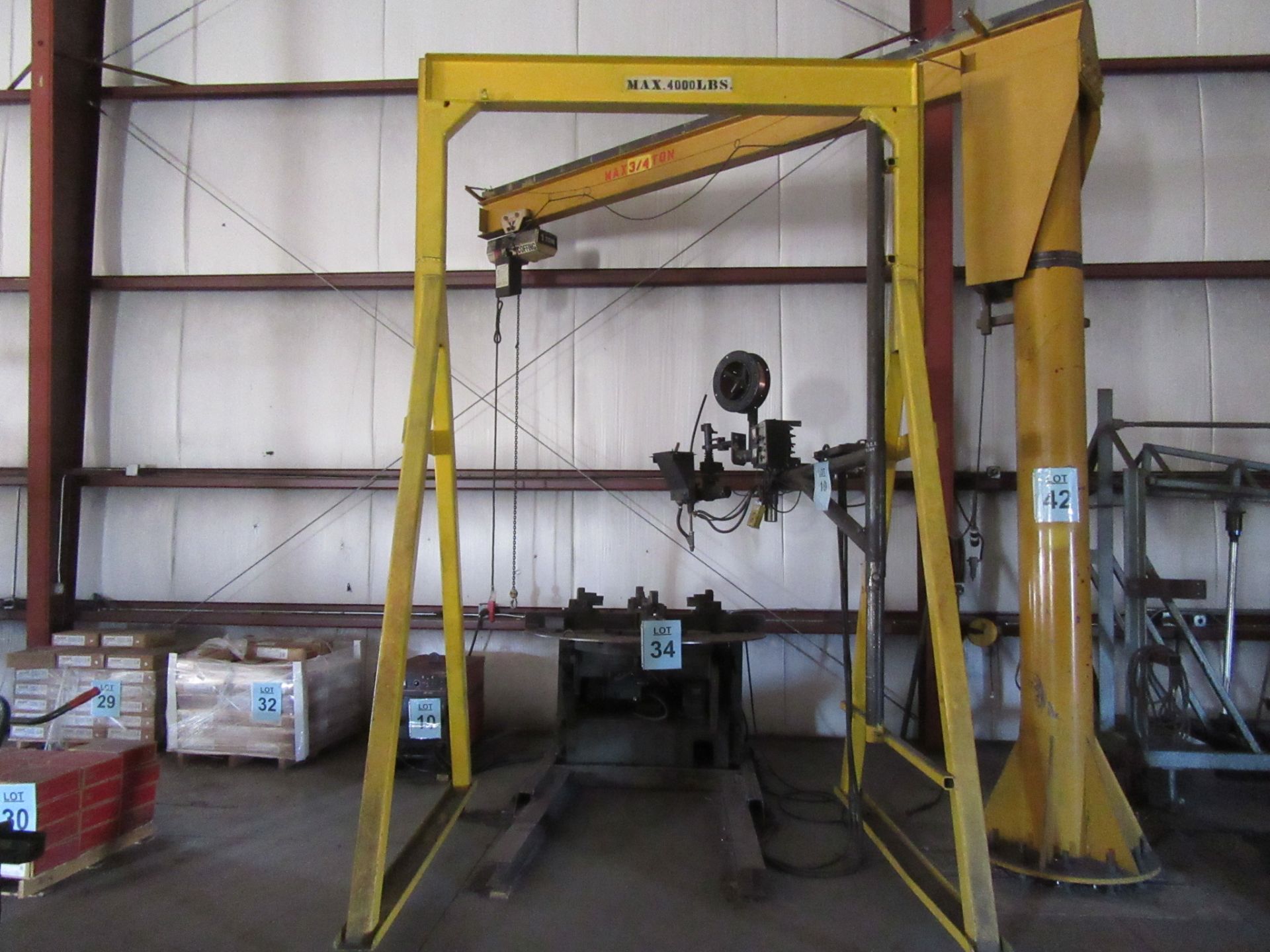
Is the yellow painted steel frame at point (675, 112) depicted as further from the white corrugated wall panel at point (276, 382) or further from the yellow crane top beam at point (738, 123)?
the white corrugated wall panel at point (276, 382)

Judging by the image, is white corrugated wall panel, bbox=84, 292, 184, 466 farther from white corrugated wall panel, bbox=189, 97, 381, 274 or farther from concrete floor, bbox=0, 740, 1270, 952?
concrete floor, bbox=0, 740, 1270, 952

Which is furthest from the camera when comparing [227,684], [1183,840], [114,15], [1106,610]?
[114,15]

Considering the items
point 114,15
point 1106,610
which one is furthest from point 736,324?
point 114,15

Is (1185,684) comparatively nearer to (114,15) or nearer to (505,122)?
(505,122)

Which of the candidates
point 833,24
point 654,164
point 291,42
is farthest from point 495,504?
point 833,24

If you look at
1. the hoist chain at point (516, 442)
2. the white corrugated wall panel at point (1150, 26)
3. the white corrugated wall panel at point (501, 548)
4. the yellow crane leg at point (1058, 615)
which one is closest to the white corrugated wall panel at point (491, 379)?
the hoist chain at point (516, 442)

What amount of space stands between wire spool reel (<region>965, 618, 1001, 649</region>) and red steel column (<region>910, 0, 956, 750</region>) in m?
0.34

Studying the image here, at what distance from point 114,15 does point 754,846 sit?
19.8 feet

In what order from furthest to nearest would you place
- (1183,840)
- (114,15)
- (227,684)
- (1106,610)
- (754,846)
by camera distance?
(114,15)
(227,684)
(1106,610)
(1183,840)
(754,846)

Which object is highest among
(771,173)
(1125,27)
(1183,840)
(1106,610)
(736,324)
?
(1125,27)

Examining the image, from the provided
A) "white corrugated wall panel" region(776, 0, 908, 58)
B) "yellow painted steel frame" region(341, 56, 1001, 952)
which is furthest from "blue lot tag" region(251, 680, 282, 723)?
"white corrugated wall panel" region(776, 0, 908, 58)

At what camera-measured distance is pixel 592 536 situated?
4109 mm

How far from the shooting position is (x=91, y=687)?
3.49m

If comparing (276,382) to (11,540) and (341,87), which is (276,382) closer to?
(341,87)
